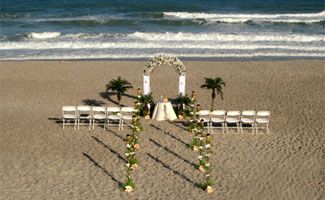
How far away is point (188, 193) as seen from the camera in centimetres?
Answer: 1291

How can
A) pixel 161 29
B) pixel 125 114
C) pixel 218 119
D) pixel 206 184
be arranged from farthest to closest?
pixel 161 29 < pixel 125 114 < pixel 218 119 < pixel 206 184

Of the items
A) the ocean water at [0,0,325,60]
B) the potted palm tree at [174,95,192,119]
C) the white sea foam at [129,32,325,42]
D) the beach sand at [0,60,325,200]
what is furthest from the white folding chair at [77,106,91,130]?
the white sea foam at [129,32,325,42]

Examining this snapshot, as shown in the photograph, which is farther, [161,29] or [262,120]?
[161,29]

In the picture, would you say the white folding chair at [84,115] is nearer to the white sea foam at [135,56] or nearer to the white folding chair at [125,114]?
the white folding chair at [125,114]

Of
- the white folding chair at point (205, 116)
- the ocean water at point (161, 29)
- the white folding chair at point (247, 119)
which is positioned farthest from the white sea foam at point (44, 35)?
the white folding chair at point (247, 119)

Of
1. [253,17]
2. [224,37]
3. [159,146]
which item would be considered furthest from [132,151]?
[253,17]

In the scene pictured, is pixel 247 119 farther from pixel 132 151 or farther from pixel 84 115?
pixel 84 115

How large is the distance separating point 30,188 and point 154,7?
38.2 metres

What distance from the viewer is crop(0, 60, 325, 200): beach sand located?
13164 mm

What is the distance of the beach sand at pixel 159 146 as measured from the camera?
13164mm

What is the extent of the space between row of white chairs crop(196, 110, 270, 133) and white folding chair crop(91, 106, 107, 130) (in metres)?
3.05

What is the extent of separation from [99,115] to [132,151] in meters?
3.47

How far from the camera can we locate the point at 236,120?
16797mm

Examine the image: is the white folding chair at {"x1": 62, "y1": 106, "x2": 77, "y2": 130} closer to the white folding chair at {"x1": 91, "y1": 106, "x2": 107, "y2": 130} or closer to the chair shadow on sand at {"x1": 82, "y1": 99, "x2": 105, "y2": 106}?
the white folding chair at {"x1": 91, "y1": 106, "x2": 107, "y2": 130}
